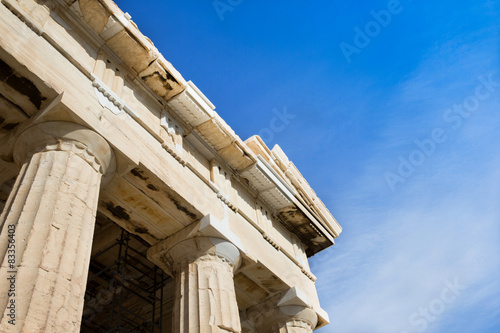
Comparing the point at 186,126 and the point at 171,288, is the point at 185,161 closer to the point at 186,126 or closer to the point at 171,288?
the point at 186,126

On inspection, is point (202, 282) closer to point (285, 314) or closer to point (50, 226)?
point (285, 314)

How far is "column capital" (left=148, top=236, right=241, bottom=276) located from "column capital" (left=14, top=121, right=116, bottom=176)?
7.41ft

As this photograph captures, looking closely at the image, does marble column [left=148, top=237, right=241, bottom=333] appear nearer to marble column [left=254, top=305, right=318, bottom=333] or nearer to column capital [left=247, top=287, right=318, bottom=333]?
column capital [left=247, top=287, right=318, bottom=333]

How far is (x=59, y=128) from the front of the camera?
19.1 ft

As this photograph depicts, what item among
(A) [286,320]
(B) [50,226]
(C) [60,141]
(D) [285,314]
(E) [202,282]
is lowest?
(B) [50,226]

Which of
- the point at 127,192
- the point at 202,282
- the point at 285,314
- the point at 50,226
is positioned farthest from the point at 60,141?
the point at 285,314

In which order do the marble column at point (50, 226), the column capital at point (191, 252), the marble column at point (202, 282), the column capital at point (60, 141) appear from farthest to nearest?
the column capital at point (191, 252)
the marble column at point (202, 282)
the column capital at point (60, 141)
the marble column at point (50, 226)

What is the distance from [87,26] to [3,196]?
3848mm

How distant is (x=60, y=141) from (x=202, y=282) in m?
3.15

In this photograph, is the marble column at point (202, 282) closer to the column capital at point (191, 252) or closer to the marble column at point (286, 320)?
the column capital at point (191, 252)

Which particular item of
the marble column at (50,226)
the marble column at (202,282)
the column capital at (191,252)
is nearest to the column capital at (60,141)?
the marble column at (50,226)

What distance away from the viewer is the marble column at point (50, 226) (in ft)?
13.5

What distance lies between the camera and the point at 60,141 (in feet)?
18.8

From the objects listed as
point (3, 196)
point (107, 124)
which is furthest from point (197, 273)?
point (3, 196)
